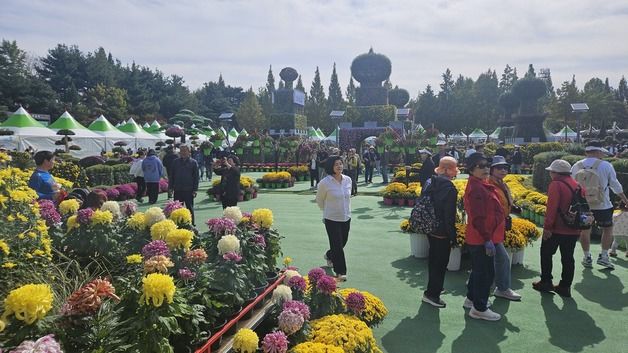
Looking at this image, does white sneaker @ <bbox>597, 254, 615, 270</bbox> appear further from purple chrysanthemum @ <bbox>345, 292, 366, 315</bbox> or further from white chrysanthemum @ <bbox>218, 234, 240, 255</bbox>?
white chrysanthemum @ <bbox>218, 234, 240, 255</bbox>

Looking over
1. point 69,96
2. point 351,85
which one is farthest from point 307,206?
point 351,85

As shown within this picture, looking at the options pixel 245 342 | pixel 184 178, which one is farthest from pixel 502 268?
pixel 184 178

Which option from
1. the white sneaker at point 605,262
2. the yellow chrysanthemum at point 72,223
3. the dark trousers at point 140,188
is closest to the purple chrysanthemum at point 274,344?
the yellow chrysanthemum at point 72,223

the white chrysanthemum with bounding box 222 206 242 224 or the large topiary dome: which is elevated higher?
the large topiary dome

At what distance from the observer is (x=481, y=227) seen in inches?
171

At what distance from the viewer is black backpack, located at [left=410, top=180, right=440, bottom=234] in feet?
15.2

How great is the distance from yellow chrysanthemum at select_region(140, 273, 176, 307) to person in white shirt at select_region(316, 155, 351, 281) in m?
3.53

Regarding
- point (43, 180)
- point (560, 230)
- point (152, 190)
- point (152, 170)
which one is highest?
point (43, 180)

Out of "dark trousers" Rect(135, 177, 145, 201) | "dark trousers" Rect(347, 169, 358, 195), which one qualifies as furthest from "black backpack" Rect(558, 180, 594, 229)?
"dark trousers" Rect(135, 177, 145, 201)

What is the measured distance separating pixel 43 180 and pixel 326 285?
4.62 meters

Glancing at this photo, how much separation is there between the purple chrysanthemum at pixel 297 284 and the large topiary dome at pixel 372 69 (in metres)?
39.2

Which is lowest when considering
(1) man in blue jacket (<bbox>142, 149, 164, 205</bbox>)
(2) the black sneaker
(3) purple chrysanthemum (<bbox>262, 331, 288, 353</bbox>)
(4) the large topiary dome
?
(2) the black sneaker

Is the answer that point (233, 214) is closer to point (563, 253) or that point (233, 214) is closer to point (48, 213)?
point (48, 213)

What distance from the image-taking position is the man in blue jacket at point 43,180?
5.93 metres
